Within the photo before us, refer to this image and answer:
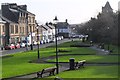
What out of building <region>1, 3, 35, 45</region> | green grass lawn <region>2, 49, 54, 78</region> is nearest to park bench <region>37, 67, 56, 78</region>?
green grass lawn <region>2, 49, 54, 78</region>

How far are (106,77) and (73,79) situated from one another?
7.99ft

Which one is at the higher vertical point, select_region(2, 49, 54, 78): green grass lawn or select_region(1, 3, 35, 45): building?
select_region(1, 3, 35, 45): building

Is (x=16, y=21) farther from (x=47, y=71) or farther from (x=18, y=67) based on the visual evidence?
(x=47, y=71)

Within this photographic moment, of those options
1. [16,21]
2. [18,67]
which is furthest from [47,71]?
[16,21]

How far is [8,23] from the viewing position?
265ft

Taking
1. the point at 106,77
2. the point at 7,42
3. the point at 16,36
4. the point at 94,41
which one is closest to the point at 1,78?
the point at 106,77

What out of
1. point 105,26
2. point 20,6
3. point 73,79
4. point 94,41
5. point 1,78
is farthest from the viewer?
point 20,6

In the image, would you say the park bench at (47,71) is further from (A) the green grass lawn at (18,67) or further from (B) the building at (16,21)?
(B) the building at (16,21)

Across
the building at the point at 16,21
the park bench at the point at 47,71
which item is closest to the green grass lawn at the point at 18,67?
the park bench at the point at 47,71

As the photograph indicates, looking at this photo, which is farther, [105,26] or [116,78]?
[105,26]

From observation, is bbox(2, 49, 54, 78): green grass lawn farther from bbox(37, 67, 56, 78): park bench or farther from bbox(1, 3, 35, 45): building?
bbox(1, 3, 35, 45): building

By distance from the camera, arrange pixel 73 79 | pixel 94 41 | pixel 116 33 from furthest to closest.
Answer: pixel 94 41 → pixel 116 33 → pixel 73 79

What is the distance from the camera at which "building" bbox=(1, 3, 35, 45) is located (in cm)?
8331

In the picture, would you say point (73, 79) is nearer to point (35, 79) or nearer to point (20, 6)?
point (35, 79)
